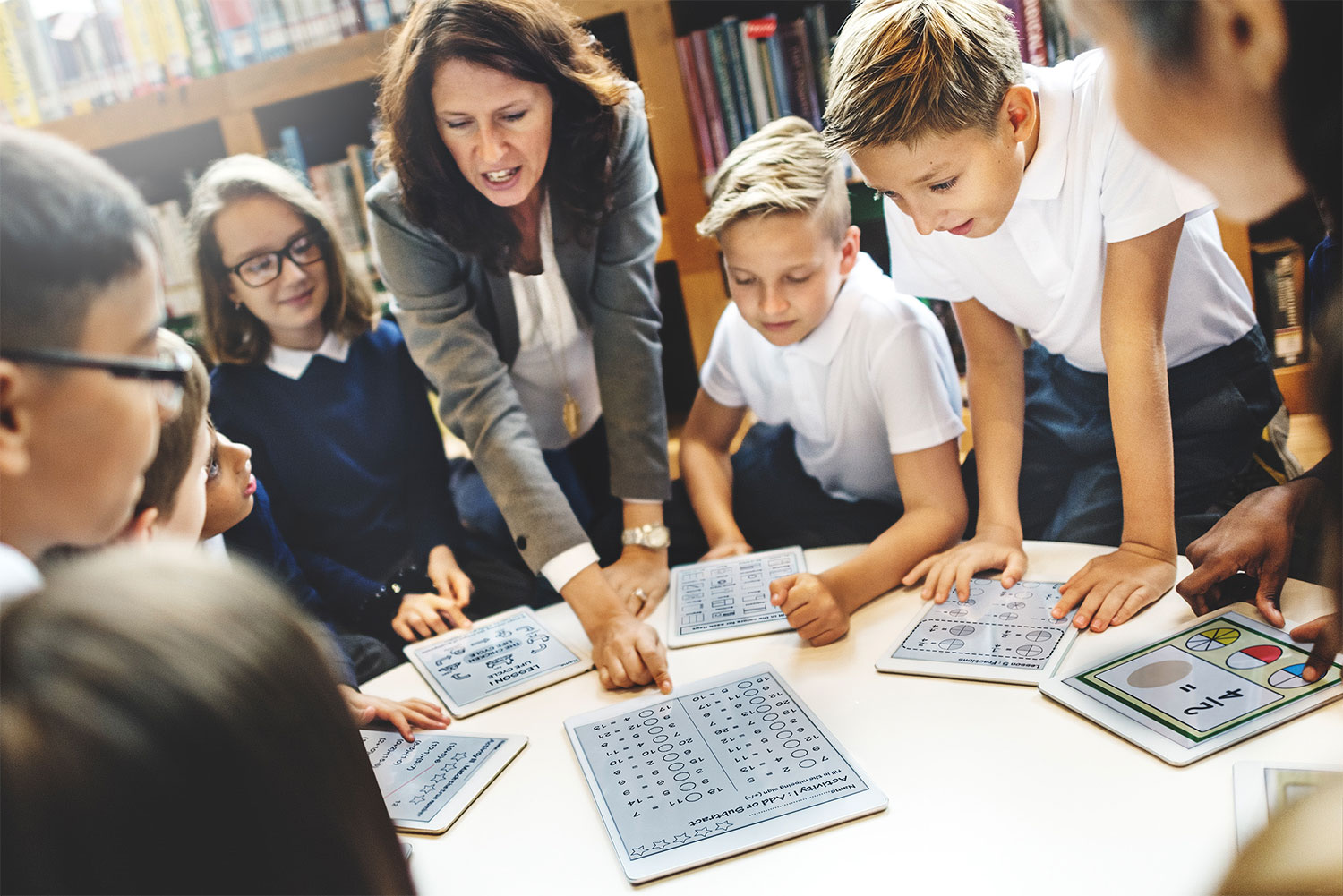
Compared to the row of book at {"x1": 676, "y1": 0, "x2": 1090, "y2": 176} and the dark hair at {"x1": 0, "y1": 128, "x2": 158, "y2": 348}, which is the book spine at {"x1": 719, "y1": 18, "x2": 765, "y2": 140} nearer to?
the row of book at {"x1": 676, "y1": 0, "x2": 1090, "y2": 176}

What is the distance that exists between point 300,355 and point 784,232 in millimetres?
819

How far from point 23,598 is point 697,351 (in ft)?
5.89

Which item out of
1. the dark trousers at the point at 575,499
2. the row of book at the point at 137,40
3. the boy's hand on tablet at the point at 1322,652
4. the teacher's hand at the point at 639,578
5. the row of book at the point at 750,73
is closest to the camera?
the boy's hand on tablet at the point at 1322,652

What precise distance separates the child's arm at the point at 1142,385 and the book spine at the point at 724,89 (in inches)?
43.8

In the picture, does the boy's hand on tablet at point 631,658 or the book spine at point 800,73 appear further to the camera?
the book spine at point 800,73

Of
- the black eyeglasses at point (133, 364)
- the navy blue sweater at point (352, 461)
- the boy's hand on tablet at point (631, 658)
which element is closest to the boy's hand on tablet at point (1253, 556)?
the boy's hand on tablet at point (631, 658)

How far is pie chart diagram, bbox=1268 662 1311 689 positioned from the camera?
754 mm

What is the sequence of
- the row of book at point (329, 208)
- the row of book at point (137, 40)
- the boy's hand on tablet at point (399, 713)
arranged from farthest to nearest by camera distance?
the row of book at point (329, 208) < the row of book at point (137, 40) < the boy's hand on tablet at point (399, 713)

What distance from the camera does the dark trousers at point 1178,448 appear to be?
125 cm

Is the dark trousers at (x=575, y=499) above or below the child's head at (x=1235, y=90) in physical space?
below

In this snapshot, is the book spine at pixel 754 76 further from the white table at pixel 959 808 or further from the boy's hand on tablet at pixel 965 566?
the white table at pixel 959 808

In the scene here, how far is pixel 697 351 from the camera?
213 cm

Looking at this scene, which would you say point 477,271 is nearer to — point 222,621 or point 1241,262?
point 222,621

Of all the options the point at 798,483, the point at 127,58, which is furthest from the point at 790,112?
the point at 127,58
